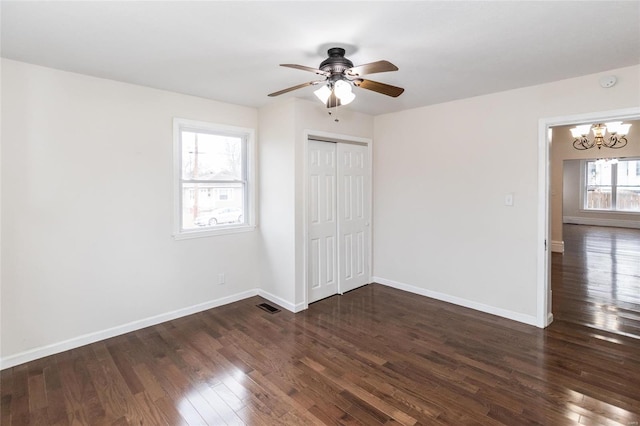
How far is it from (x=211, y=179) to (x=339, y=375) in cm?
268

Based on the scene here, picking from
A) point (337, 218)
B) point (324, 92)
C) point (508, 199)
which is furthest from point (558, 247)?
point (324, 92)

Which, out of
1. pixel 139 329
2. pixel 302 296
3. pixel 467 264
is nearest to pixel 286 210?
pixel 302 296

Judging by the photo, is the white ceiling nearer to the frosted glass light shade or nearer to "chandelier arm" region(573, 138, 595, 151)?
the frosted glass light shade

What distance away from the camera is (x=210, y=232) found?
12.9 feet

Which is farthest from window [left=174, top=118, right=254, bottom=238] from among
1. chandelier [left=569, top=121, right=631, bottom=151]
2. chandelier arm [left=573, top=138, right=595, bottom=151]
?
chandelier arm [left=573, top=138, right=595, bottom=151]

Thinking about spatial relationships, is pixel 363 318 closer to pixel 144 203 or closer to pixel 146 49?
pixel 144 203

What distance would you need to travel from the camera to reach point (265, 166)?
13.9 feet

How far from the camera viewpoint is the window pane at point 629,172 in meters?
10.1

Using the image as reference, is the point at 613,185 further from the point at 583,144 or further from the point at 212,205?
the point at 212,205

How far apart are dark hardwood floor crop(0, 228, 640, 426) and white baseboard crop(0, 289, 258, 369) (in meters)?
0.08

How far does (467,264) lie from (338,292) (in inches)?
67.5

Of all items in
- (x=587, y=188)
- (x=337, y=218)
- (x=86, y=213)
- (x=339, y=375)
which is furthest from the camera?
(x=587, y=188)

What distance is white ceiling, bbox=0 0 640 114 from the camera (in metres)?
1.92

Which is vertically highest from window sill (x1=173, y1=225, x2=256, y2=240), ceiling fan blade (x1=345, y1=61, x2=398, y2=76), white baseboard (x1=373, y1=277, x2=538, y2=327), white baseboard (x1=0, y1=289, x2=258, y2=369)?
ceiling fan blade (x1=345, y1=61, x2=398, y2=76)
